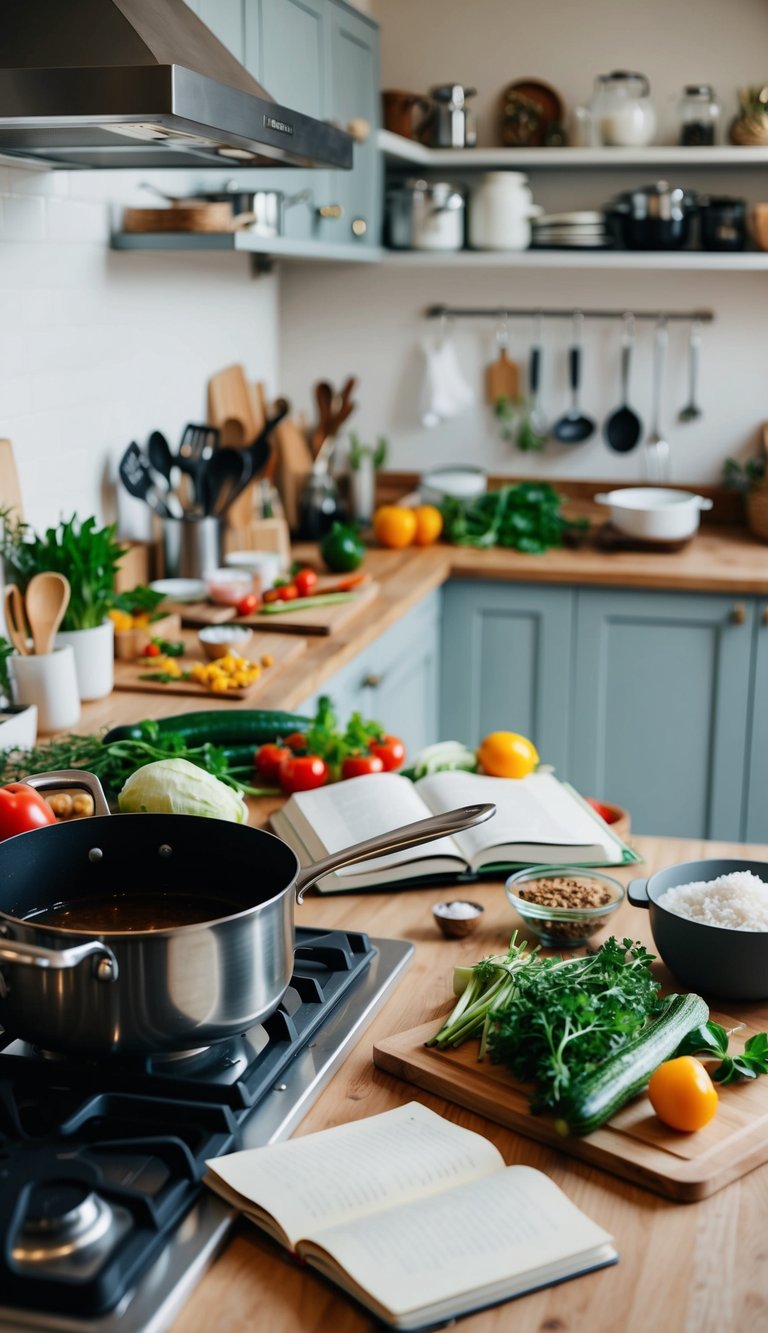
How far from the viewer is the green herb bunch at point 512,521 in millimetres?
3617

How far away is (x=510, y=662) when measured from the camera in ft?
11.6

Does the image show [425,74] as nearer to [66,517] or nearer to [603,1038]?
[66,517]

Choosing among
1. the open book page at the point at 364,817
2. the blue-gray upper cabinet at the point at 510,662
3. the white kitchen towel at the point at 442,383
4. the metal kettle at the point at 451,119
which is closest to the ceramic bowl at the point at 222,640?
the open book page at the point at 364,817

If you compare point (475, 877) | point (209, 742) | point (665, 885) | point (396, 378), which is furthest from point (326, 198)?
point (665, 885)

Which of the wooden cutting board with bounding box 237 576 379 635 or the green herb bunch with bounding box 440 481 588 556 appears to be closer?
the wooden cutting board with bounding box 237 576 379 635

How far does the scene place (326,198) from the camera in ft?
10.6

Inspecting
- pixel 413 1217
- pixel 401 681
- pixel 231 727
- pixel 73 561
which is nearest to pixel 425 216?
pixel 401 681

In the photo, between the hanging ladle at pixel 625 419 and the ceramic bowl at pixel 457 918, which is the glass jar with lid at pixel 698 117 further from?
the ceramic bowl at pixel 457 918

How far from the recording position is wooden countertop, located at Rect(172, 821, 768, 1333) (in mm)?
846

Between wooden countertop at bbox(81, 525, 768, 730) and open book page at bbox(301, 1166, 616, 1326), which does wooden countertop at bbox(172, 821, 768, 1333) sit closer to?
Result: open book page at bbox(301, 1166, 616, 1326)

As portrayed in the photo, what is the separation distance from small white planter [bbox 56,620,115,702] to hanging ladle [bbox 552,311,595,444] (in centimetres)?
206

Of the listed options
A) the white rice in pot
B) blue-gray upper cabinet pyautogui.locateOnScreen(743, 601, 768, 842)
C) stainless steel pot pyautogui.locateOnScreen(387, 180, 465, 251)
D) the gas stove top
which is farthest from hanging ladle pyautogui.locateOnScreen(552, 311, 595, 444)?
the gas stove top

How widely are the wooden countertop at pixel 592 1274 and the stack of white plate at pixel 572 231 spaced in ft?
9.72

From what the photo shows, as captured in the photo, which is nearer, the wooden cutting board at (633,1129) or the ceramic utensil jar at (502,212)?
the wooden cutting board at (633,1129)
